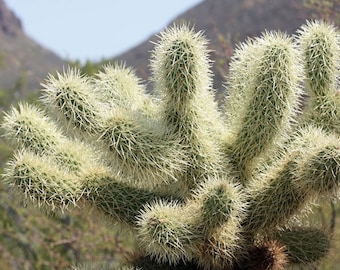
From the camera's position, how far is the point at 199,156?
2588 mm

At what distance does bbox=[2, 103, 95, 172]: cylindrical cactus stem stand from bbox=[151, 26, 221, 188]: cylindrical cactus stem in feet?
1.51

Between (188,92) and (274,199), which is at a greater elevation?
(188,92)

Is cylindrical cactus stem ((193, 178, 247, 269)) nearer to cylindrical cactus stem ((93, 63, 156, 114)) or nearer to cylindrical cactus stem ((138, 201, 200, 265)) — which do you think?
cylindrical cactus stem ((138, 201, 200, 265))

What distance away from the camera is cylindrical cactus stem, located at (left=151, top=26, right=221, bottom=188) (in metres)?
2.50

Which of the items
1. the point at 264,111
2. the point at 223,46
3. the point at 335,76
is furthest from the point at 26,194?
the point at 223,46

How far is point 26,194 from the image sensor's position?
249 centimetres

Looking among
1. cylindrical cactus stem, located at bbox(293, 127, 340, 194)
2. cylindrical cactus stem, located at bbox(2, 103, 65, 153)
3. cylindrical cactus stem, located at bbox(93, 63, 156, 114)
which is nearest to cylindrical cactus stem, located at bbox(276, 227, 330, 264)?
cylindrical cactus stem, located at bbox(293, 127, 340, 194)

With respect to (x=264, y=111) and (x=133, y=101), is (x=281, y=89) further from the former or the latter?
(x=133, y=101)

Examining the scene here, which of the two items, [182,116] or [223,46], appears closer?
[182,116]

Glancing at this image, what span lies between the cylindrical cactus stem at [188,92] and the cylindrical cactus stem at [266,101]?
13 cm

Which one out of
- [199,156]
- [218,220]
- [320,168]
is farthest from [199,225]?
[320,168]

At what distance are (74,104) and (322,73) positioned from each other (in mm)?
1056

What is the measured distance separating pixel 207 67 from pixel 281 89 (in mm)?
327

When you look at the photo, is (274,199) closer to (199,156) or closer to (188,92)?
(199,156)
